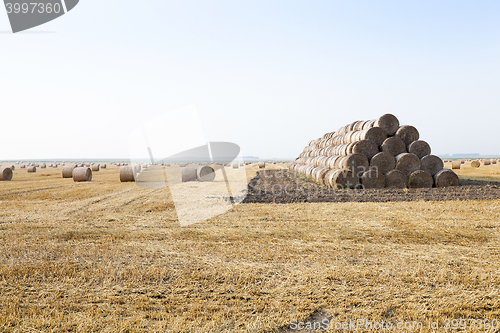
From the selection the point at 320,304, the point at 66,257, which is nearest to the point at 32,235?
the point at 66,257

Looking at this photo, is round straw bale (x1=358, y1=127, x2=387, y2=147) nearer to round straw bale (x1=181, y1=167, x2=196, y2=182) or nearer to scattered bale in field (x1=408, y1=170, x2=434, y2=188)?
scattered bale in field (x1=408, y1=170, x2=434, y2=188)

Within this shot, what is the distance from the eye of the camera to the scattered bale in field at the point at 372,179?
1484 centimetres

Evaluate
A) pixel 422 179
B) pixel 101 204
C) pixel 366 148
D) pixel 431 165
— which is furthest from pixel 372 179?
pixel 101 204

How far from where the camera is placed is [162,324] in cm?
335

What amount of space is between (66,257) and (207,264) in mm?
2586

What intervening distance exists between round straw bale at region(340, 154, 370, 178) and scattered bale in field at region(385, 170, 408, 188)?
46.7 inches

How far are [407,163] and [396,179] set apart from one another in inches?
38.5

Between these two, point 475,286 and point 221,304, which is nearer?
point 221,304

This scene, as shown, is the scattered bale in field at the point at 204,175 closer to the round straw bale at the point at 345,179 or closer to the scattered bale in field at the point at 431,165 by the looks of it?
the round straw bale at the point at 345,179

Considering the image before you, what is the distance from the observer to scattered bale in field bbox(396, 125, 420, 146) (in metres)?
15.8

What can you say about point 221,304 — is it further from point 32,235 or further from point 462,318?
point 32,235

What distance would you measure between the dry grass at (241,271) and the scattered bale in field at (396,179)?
596cm

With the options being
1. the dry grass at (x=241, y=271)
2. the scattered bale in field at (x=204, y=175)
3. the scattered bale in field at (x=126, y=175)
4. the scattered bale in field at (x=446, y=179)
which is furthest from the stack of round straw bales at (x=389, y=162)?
the scattered bale in field at (x=126, y=175)

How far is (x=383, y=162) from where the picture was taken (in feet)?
49.4
